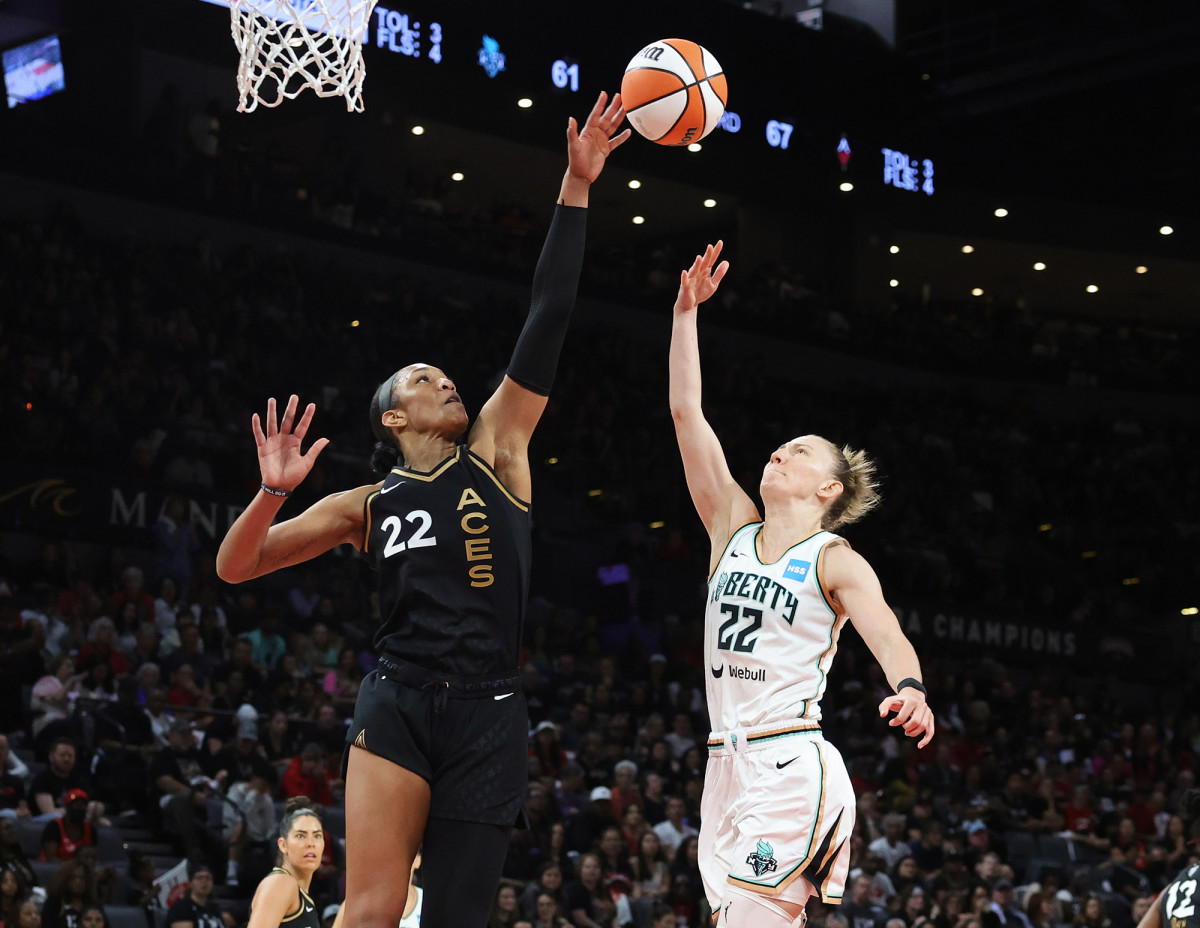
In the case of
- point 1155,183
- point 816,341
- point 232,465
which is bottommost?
point 232,465

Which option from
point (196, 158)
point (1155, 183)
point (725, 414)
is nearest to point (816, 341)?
point (725, 414)

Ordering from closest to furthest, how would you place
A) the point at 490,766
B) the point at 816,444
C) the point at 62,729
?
the point at 490,766, the point at 816,444, the point at 62,729

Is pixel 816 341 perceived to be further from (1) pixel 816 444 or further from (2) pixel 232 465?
(1) pixel 816 444

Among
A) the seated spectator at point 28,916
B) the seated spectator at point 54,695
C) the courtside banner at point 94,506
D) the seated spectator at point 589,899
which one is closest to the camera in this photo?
the seated spectator at point 28,916

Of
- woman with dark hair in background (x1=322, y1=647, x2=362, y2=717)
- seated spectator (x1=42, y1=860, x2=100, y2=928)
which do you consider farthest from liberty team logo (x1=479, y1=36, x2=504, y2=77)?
seated spectator (x1=42, y1=860, x2=100, y2=928)

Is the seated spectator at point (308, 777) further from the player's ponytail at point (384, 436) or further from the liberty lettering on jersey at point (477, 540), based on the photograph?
the liberty lettering on jersey at point (477, 540)

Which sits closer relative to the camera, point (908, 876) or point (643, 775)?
point (908, 876)

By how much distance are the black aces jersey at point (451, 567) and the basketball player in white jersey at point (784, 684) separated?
1.02m

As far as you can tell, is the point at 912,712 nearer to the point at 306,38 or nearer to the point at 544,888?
the point at 306,38

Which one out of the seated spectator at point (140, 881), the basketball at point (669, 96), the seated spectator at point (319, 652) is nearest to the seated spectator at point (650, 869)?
the seated spectator at point (319, 652)

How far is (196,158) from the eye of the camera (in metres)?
20.6

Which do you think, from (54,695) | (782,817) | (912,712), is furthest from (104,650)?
(912,712)

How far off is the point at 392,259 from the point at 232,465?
565cm

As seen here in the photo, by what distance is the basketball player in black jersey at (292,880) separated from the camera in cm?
685
